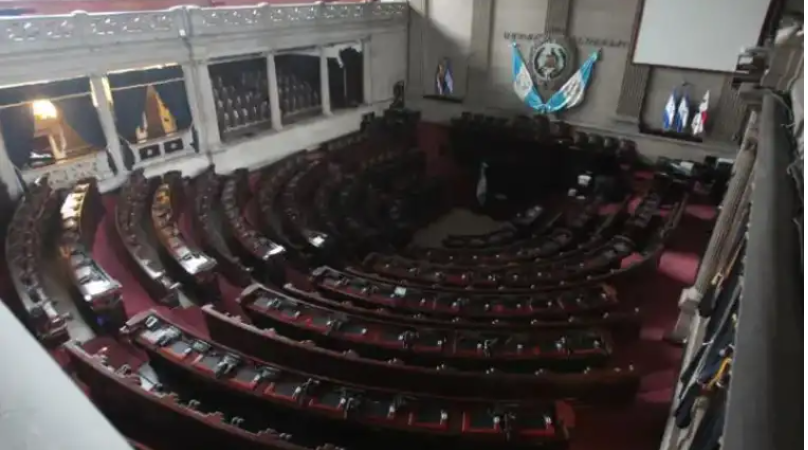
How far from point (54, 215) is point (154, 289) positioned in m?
2.56

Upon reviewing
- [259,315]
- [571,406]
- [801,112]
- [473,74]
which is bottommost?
[571,406]

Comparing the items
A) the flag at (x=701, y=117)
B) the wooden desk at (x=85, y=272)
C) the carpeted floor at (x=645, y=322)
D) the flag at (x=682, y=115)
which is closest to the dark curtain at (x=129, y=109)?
the carpeted floor at (x=645, y=322)

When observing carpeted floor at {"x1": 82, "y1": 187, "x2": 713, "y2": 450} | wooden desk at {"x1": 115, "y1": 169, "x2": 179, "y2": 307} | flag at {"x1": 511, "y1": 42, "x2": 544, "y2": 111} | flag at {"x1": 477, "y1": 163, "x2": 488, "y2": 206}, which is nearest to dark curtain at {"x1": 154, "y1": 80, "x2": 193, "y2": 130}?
wooden desk at {"x1": 115, "y1": 169, "x2": 179, "y2": 307}

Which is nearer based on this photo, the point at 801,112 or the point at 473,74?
the point at 801,112

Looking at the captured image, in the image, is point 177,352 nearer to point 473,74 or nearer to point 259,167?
point 259,167

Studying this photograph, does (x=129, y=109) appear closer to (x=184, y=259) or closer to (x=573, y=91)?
(x=184, y=259)

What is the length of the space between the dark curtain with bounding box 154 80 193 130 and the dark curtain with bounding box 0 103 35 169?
7.83 ft

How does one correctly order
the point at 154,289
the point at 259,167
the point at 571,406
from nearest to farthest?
1. the point at 571,406
2. the point at 154,289
3. the point at 259,167

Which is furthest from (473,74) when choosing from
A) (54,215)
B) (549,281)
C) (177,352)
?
(177,352)

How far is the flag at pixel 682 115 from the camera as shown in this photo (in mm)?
13312

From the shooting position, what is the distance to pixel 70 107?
997 centimetres

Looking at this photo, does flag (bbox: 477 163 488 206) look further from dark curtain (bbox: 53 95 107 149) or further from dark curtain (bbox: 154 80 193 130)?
dark curtain (bbox: 53 95 107 149)

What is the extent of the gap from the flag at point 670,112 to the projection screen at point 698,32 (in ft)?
2.48

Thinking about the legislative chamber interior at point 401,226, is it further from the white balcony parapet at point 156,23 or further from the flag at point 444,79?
the flag at point 444,79
